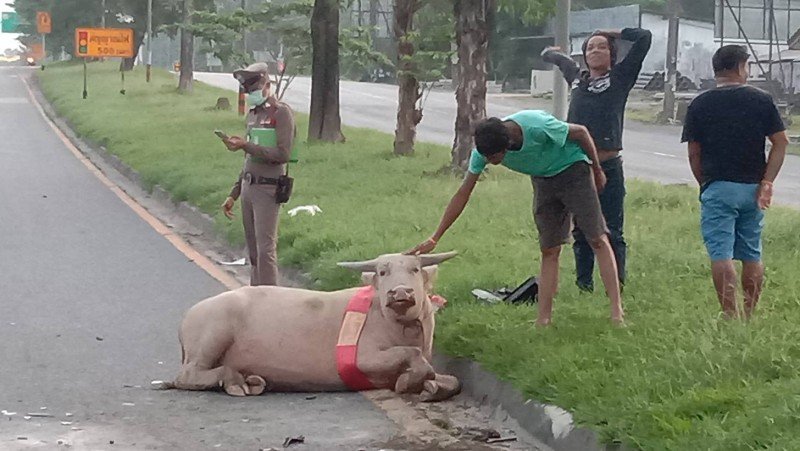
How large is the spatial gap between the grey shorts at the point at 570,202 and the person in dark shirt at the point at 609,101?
0.74m

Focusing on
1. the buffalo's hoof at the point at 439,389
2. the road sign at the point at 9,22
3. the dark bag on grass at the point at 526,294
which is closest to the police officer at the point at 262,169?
the dark bag on grass at the point at 526,294

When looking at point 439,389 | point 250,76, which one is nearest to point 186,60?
point 250,76

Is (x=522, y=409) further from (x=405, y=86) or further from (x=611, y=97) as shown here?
(x=405, y=86)

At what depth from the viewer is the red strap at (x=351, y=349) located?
772 centimetres

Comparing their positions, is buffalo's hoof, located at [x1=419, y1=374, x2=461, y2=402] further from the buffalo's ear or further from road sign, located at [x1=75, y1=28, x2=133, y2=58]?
road sign, located at [x1=75, y1=28, x2=133, y2=58]

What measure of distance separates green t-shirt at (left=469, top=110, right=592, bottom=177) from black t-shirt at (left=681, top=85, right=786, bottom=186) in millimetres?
703

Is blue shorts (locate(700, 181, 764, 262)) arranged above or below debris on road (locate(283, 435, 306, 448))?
above

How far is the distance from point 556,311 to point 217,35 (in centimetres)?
2356

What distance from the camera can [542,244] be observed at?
Result: 8453mm

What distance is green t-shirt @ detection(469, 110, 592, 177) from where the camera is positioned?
25.7ft

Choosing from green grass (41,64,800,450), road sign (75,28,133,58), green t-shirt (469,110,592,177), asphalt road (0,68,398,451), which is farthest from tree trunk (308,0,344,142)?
road sign (75,28,133,58)

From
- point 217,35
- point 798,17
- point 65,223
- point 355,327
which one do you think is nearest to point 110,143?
point 217,35

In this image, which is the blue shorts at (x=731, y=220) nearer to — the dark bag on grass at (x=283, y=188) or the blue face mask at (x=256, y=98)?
the dark bag on grass at (x=283, y=188)

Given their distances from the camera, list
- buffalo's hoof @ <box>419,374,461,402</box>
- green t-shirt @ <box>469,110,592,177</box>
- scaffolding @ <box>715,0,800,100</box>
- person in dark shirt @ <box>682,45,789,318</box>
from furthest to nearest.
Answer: scaffolding @ <box>715,0,800,100</box>
person in dark shirt @ <box>682,45,789,318</box>
green t-shirt @ <box>469,110,592,177</box>
buffalo's hoof @ <box>419,374,461,402</box>
